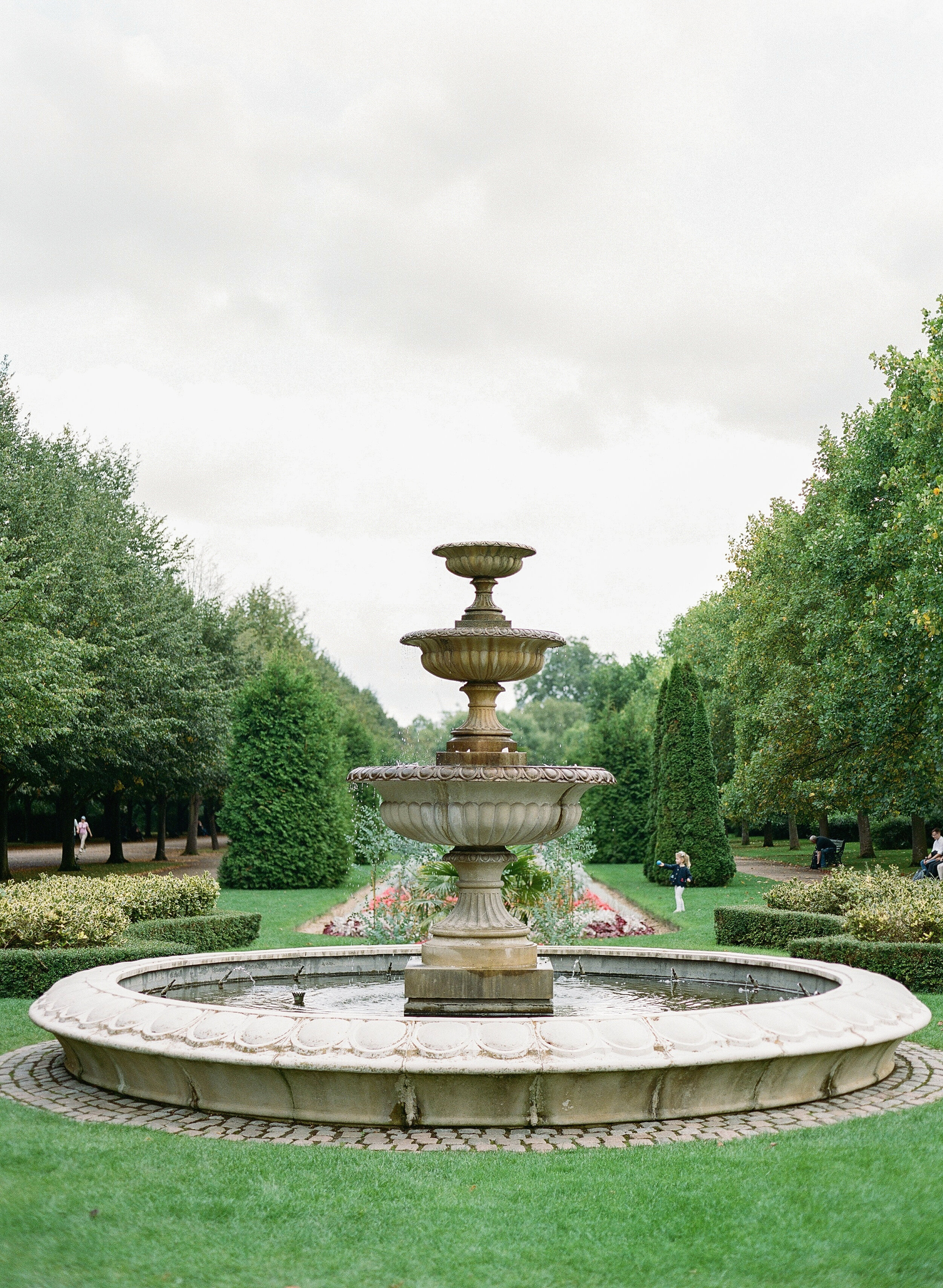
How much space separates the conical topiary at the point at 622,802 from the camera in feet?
117

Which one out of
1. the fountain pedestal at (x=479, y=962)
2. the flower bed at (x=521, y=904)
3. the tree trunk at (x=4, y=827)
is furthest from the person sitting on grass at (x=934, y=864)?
the tree trunk at (x=4, y=827)

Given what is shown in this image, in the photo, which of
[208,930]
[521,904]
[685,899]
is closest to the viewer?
[208,930]

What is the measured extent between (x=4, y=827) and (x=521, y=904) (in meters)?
18.2

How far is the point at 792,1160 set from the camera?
19.2 ft

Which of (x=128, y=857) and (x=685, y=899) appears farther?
(x=128, y=857)

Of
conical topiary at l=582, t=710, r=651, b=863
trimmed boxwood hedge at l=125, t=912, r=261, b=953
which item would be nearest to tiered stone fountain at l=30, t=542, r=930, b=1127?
trimmed boxwood hedge at l=125, t=912, r=261, b=953

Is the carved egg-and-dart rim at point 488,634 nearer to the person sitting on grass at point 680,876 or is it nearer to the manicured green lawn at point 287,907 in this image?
the manicured green lawn at point 287,907

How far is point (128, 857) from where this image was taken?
43438 millimetres

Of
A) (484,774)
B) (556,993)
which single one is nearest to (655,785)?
(556,993)

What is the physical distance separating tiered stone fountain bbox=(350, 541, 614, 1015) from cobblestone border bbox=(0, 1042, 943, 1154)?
186 centimetres

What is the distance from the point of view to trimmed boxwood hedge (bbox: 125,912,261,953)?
45.4 feet

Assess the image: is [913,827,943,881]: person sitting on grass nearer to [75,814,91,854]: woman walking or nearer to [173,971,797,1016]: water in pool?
[173,971,797,1016]: water in pool

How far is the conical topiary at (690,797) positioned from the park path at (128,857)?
11988 mm

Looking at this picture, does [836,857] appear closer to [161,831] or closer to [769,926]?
[769,926]
